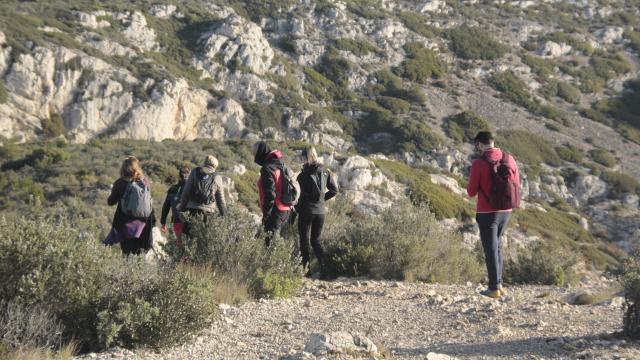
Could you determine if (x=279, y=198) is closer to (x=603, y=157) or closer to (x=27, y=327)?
(x=27, y=327)

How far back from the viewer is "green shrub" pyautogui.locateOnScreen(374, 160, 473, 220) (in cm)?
2503

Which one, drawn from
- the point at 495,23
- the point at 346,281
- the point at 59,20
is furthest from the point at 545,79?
the point at 346,281

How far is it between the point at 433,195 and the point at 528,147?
2243 centimetres

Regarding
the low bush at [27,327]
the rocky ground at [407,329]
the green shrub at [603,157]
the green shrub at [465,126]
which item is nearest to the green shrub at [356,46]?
the green shrub at [465,126]

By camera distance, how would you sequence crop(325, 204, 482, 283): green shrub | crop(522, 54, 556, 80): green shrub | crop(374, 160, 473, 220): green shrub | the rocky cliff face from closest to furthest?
1. crop(325, 204, 482, 283): green shrub
2. crop(374, 160, 473, 220): green shrub
3. the rocky cliff face
4. crop(522, 54, 556, 80): green shrub

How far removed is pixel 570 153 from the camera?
146 ft

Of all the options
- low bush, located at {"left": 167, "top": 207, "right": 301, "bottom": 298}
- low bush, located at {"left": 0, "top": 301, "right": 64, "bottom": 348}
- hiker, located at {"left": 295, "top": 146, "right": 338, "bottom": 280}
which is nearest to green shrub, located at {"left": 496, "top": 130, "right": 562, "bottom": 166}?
hiker, located at {"left": 295, "top": 146, "right": 338, "bottom": 280}

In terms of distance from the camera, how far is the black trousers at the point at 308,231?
271 inches

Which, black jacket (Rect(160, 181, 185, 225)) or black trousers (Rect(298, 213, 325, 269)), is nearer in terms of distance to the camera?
black jacket (Rect(160, 181, 185, 225))

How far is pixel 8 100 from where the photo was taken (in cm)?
3225

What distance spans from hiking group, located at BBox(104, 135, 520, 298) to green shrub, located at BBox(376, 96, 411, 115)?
4287 centimetres

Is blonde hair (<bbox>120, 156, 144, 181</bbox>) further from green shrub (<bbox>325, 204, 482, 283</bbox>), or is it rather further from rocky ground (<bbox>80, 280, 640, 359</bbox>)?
green shrub (<bbox>325, 204, 482, 283</bbox>)

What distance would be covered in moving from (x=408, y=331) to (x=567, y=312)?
175 centimetres

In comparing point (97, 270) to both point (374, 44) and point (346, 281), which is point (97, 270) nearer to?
point (346, 281)
